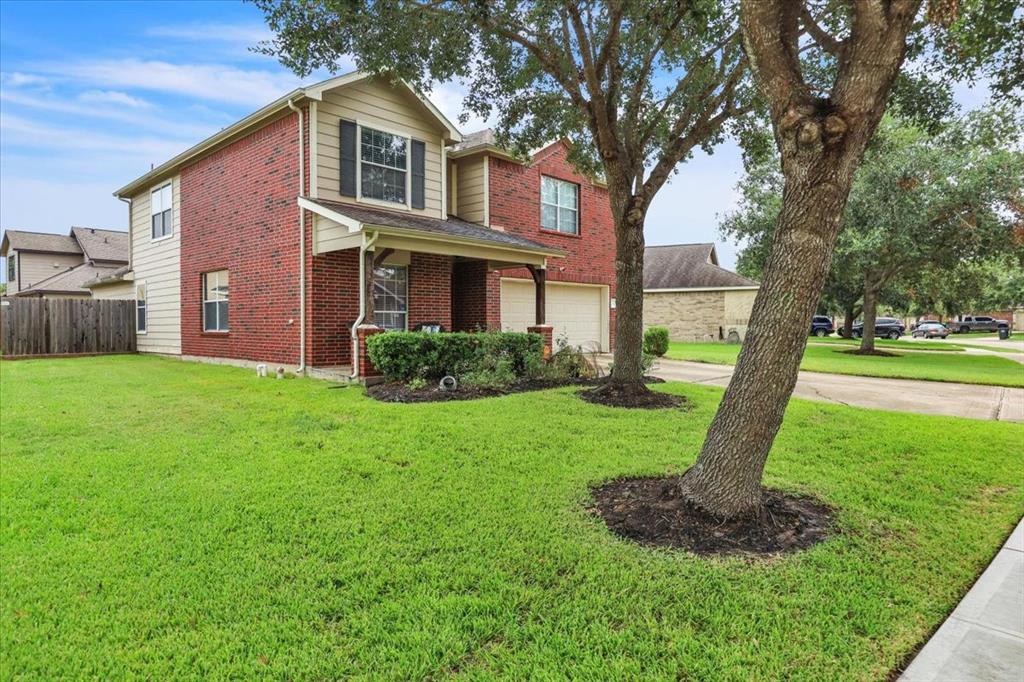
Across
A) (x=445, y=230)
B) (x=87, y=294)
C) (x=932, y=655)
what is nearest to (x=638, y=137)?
(x=445, y=230)

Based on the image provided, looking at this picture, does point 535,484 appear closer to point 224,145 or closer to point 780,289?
point 780,289

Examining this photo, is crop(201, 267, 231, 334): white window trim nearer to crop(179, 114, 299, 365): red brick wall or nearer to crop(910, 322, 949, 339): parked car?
crop(179, 114, 299, 365): red brick wall

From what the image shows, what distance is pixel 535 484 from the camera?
4.51m

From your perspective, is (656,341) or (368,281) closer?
(368,281)

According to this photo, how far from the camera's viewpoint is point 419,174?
40.7 feet

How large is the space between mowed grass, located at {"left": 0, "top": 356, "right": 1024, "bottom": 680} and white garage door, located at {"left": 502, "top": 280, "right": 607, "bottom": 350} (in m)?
9.16

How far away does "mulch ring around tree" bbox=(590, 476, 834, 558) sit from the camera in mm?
3408

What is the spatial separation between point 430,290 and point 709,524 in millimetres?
9926

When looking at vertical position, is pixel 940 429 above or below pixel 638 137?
below

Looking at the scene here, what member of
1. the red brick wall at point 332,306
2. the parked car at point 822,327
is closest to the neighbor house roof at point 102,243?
the red brick wall at point 332,306

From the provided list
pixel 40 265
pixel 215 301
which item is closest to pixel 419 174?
pixel 215 301

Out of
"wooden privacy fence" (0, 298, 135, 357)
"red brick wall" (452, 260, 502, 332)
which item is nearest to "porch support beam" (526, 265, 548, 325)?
"red brick wall" (452, 260, 502, 332)

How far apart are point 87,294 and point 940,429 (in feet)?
105

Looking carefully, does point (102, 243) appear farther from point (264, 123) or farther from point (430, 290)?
point (430, 290)
